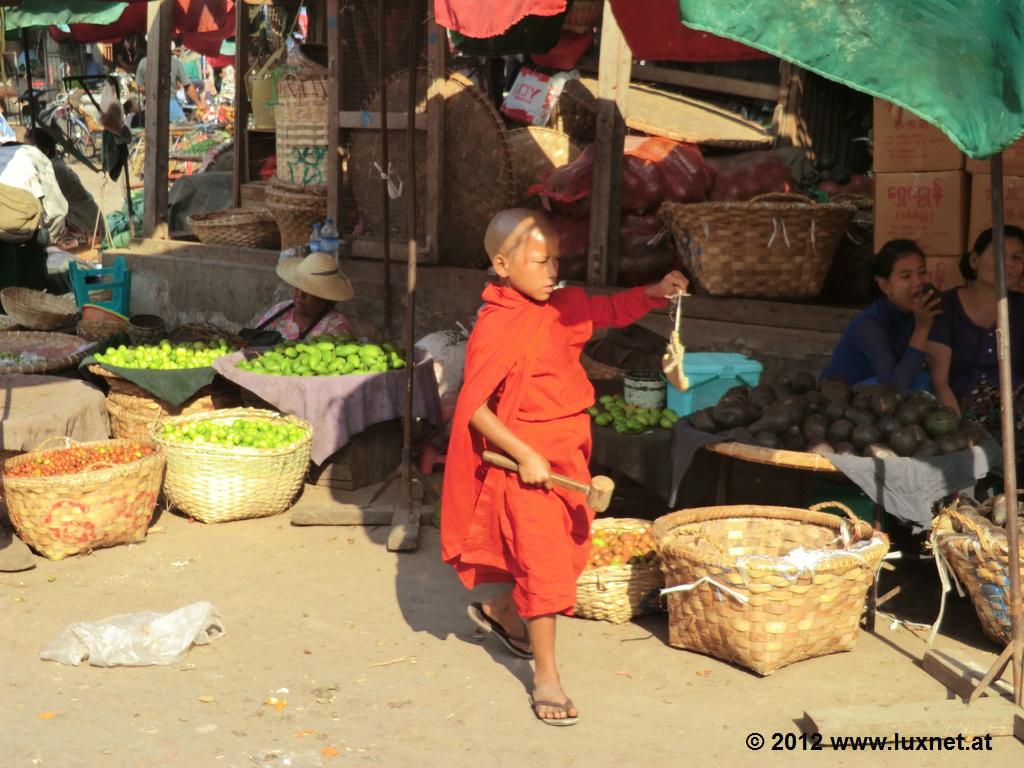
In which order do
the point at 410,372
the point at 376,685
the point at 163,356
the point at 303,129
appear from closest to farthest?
the point at 376,685 < the point at 410,372 < the point at 163,356 < the point at 303,129

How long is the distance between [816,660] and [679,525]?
0.73m

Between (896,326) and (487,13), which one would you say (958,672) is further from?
(487,13)

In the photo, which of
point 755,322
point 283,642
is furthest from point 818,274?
point 283,642

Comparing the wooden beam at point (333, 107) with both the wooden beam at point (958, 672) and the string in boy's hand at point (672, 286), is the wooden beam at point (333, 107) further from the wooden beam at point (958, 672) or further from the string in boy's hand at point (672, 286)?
the wooden beam at point (958, 672)

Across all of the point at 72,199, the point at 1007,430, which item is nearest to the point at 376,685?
the point at 1007,430

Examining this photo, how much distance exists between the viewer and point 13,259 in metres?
10.1

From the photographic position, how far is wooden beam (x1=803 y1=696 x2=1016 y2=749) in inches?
151

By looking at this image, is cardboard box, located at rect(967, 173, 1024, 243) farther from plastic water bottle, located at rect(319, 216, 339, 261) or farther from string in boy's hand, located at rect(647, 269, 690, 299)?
plastic water bottle, located at rect(319, 216, 339, 261)

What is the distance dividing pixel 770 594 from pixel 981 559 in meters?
0.78

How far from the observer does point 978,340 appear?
530cm

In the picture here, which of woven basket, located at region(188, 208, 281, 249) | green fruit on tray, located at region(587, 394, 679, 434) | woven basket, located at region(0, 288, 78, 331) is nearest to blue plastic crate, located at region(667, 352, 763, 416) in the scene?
green fruit on tray, located at region(587, 394, 679, 434)

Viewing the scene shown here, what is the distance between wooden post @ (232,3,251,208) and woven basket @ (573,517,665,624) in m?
6.67

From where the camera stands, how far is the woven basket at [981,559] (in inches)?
168

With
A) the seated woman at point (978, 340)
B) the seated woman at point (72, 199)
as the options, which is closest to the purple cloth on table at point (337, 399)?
the seated woman at point (978, 340)
